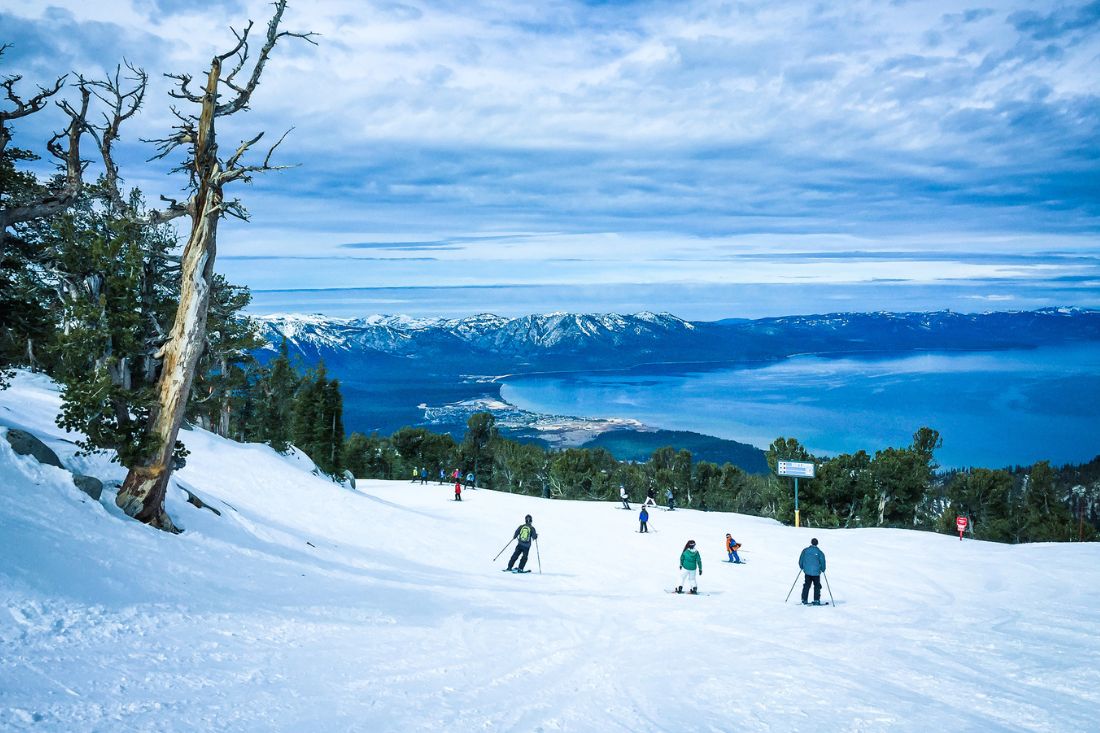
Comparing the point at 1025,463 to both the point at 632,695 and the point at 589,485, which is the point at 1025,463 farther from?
the point at 632,695

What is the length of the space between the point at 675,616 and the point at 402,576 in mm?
6214

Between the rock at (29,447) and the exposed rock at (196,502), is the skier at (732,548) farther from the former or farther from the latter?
the rock at (29,447)

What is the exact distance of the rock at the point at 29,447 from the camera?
12508 millimetres

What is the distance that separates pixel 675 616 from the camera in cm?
1364

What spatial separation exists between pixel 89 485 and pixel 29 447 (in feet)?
4.47

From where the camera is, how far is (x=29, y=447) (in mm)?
12672

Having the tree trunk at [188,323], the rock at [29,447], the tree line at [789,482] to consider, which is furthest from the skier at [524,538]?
the tree line at [789,482]

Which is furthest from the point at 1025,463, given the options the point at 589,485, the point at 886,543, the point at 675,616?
the point at 675,616

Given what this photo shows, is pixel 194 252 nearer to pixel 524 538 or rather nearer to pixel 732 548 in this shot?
pixel 524 538

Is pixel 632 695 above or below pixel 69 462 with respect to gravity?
below

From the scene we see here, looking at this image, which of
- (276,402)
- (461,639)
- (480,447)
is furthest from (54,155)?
(480,447)

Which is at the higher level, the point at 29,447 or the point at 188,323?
the point at 188,323

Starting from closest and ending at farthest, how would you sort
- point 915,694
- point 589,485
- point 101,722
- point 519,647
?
point 101,722
point 915,694
point 519,647
point 589,485

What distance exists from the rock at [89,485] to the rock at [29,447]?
2.13ft
